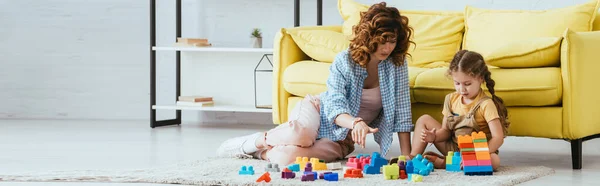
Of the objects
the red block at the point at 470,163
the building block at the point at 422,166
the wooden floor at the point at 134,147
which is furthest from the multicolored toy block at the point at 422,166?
the wooden floor at the point at 134,147

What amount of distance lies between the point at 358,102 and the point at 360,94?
28 mm

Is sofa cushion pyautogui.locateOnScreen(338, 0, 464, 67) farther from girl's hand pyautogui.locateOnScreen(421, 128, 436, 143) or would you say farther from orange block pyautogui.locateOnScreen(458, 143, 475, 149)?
orange block pyautogui.locateOnScreen(458, 143, 475, 149)

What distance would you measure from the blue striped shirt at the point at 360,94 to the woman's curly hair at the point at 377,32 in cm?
5

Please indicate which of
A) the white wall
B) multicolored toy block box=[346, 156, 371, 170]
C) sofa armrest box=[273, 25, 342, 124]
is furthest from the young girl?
the white wall

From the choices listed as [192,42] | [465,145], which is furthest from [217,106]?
[465,145]

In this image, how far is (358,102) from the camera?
3.07 m

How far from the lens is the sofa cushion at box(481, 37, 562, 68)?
9.84ft

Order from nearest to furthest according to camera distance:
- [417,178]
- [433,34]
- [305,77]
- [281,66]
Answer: [417,178] → [305,77] → [281,66] → [433,34]

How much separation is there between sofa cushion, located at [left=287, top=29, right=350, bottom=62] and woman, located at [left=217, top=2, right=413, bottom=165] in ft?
1.28

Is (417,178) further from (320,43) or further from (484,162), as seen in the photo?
(320,43)

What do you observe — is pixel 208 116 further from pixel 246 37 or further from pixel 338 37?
pixel 338 37

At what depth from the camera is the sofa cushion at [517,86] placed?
2.98m

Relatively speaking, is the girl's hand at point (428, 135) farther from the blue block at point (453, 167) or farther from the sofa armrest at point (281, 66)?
the sofa armrest at point (281, 66)

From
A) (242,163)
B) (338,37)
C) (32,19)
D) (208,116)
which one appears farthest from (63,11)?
(242,163)
